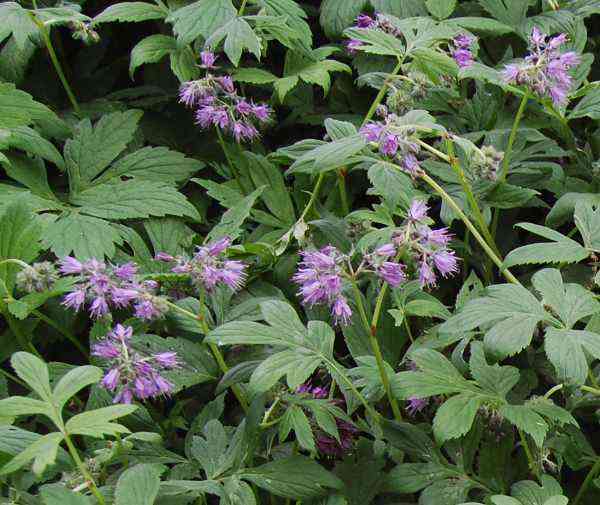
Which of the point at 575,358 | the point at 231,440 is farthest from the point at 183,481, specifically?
the point at 575,358

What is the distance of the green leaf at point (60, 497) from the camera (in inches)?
62.9

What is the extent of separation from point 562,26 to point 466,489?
5.50 ft

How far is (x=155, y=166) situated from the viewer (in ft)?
9.45

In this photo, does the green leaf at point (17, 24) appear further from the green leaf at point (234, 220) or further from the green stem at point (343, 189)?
the green stem at point (343, 189)

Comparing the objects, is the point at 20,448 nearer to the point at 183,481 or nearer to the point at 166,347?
the point at 183,481

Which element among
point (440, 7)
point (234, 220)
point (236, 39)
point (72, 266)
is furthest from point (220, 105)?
point (72, 266)

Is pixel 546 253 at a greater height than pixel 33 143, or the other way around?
pixel 546 253

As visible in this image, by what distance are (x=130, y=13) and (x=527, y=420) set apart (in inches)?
72.0

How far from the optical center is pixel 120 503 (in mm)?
1645

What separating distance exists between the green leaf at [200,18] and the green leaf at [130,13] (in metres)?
0.11

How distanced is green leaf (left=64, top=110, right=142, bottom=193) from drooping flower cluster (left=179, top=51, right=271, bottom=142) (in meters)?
0.29

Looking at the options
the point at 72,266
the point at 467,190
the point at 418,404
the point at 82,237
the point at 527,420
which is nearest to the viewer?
the point at 527,420

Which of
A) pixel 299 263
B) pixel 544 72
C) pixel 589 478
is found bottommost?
pixel 589 478

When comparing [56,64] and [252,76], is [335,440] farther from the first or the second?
[56,64]
